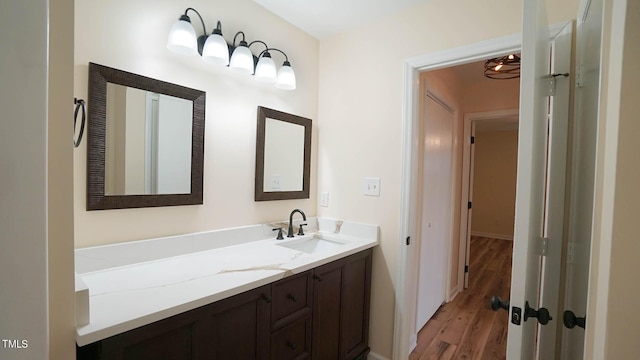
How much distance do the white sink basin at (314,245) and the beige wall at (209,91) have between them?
0.82ft

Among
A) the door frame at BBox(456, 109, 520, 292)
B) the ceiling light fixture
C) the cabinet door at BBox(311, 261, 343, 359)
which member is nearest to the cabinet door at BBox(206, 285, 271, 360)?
the cabinet door at BBox(311, 261, 343, 359)

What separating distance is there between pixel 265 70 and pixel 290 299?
1.37 meters

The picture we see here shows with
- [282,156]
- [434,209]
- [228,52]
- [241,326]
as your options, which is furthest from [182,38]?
[434,209]

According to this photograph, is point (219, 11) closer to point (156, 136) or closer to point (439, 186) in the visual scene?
point (156, 136)

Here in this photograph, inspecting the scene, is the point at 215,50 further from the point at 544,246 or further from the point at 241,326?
the point at 544,246

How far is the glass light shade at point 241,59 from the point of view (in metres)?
1.59

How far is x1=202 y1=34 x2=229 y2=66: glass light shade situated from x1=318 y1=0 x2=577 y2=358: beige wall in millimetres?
927

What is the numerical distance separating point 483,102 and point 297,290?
118 inches

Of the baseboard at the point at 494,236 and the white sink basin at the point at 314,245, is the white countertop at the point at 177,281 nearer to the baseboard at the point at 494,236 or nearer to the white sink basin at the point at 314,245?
the white sink basin at the point at 314,245

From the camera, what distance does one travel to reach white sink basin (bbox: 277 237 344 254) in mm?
1938

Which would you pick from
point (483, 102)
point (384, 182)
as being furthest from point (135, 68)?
point (483, 102)

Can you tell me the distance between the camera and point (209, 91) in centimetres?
158

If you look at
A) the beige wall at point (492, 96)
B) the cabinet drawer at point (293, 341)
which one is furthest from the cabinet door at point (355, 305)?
the beige wall at point (492, 96)

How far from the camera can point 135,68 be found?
1.30 m
